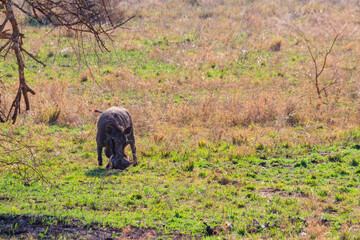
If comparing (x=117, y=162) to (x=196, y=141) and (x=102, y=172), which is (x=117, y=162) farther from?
(x=196, y=141)

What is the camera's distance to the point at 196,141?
12.2 m

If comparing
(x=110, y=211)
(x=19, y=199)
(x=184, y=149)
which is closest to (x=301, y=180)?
(x=184, y=149)

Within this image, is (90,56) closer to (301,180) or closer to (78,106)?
(78,106)

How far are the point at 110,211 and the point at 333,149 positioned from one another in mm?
6162

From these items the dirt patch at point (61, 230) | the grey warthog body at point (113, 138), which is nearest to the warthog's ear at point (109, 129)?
the grey warthog body at point (113, 138)

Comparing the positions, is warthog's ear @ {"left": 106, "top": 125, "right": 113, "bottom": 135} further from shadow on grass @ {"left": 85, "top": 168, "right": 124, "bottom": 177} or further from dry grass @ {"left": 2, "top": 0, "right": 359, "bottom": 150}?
dry grass @ {"left": 2, "top": 0, "right": 359, "bottom": 150}

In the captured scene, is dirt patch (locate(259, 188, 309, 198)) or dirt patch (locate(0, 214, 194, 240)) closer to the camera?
dirt patch (locate(0, 214, 194, 240))

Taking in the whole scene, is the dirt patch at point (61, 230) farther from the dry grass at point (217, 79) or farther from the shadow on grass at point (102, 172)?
the dry grass at point (217, 79)

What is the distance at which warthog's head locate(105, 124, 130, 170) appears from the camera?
31.8 ft

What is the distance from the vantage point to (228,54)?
21438 millimetres

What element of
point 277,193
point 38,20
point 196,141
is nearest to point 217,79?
point 196,141

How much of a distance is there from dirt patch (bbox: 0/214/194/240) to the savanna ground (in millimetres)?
34

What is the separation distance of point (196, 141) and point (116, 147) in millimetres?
3109

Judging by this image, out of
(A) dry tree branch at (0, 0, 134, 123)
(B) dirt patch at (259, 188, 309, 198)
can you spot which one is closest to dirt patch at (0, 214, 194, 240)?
(A) dry tree branch at (0, 0, 134, 123)
